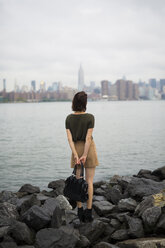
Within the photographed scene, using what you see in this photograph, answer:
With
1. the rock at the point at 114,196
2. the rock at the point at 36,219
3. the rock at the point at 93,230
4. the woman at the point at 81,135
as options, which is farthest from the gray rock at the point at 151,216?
the rock at the point at 114,196

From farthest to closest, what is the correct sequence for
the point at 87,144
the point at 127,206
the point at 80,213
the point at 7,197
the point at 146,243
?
the point at 7,197, the point at 127,206, the point at 80,213, the point at 87,144, the point at 146,243

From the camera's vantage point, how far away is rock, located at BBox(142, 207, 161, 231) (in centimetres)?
619

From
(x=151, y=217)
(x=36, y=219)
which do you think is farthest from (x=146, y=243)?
(x=36, y=219)

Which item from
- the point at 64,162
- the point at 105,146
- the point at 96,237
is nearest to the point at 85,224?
the point at 96,237

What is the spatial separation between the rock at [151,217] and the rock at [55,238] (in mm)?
1406

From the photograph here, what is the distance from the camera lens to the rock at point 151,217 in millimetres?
6191

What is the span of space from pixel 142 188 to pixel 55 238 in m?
3.55

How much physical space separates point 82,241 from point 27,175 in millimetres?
11996

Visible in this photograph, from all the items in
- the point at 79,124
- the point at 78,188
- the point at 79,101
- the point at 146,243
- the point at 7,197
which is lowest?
the point at 7,197

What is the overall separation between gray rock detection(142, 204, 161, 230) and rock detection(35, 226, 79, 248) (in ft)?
4.61

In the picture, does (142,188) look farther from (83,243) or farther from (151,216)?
(83,243)

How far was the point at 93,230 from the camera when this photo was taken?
6121mm

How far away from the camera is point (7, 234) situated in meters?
5.97

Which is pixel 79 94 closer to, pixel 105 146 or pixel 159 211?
pixel 159 211
